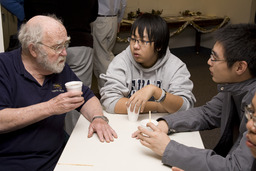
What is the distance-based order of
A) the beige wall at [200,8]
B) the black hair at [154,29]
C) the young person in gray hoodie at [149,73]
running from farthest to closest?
the beige wall at [200,8]
the black hair at [154,29]
the young person in gray hoodie at [149,73]

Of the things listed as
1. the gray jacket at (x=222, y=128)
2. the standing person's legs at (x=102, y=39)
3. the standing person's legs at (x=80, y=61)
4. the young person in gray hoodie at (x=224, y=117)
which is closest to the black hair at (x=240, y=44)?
the young person in gray hoodie at (x=224, y=117)

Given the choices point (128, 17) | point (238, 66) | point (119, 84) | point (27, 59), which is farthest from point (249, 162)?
point (128, 17)

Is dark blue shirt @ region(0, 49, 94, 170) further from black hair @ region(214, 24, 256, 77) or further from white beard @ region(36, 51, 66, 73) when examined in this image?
black hair @ region(214, 24, 256, 77)

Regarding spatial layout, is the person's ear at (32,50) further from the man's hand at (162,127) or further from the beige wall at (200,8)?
the beige wall at (200,8)

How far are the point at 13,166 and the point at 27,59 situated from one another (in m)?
0.59

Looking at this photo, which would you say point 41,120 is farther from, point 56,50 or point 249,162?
point 249,162

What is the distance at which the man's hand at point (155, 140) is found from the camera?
1210 millimetres

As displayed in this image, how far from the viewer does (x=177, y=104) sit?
1.68 metres

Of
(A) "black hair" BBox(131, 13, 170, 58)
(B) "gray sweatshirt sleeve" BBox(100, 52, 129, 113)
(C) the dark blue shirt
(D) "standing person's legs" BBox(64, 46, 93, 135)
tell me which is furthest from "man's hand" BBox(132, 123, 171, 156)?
(D) "standing person's legs" BBox(64, 46, 93, 135)

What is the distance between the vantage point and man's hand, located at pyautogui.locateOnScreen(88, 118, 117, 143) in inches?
54.7

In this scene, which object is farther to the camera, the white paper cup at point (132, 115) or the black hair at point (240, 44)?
the white paper cup at point (132, 115)

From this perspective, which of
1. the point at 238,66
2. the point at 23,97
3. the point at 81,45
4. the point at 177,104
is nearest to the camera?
the point at 238,66

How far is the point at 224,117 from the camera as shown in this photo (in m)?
1.51

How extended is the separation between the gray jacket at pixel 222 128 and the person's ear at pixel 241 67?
6 cm
